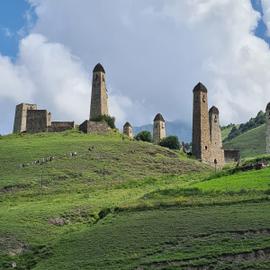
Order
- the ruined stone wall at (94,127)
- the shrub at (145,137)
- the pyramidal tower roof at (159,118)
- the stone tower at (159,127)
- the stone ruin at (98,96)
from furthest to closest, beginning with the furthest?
the pyramidal tower roof at (159,118), the stone tower at (159,127), the shrub at (145,137), the stone ruin at (98,96), the ruined stone wall at (94,127)

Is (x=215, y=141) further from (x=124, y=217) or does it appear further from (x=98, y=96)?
(x=124, y=217)

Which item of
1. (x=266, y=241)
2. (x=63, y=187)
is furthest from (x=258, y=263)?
(x=63, y=187)

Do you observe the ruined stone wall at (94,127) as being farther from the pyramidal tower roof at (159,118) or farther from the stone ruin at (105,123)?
the pyramidal tower roof at (159,118)

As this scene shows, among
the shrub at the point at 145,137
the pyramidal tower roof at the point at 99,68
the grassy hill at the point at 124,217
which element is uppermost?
the pyramidal tower roof at the point at 99,68

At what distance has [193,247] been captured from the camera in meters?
42.1

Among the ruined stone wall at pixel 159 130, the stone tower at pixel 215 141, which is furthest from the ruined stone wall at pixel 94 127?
the ruined stone wall at pixel 159 130

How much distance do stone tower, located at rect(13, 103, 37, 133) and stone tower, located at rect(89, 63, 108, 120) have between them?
11029 mm

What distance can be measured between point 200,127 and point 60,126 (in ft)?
76.1

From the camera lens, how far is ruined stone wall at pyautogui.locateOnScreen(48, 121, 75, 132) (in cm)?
10912

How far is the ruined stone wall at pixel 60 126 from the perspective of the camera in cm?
10912

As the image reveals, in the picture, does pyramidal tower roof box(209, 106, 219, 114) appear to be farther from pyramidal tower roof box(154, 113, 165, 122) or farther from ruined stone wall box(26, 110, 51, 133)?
ruined stone wall box(26, 110, 51, 133)

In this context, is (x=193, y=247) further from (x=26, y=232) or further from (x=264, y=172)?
(x=264, y=172)

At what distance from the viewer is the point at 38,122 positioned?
109438 mm

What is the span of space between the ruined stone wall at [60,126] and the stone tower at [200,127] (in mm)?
20560
